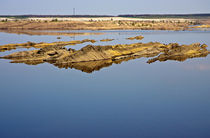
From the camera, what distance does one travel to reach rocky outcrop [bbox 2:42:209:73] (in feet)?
90.6

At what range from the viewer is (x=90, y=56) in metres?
28.6

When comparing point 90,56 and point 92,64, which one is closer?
point 92,64

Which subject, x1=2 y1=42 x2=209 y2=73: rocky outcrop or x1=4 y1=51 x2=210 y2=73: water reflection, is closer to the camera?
x1=4 y1=51 x2=210 y2=73: water reflection

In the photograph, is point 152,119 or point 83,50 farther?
point 83,50

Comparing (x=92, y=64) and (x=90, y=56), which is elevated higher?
(x=90, y=56)

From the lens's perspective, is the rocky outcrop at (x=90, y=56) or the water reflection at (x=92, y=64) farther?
the rocky outcrop at (x=90, y=56)

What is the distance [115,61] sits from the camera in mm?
29922

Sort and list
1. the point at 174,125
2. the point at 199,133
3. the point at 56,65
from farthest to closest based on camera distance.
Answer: the point at 56,65
the point at 174,125
the point at 199,133

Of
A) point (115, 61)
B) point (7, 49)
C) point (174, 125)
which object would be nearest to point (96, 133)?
point (174, 125)

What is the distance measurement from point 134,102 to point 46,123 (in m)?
4.90

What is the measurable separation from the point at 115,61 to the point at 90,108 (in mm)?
15384

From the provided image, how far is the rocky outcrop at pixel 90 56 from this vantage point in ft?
90.6

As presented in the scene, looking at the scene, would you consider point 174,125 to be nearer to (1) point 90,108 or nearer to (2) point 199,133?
(2) point 199,133

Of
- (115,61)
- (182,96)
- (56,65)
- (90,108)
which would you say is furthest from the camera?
(115,61)
